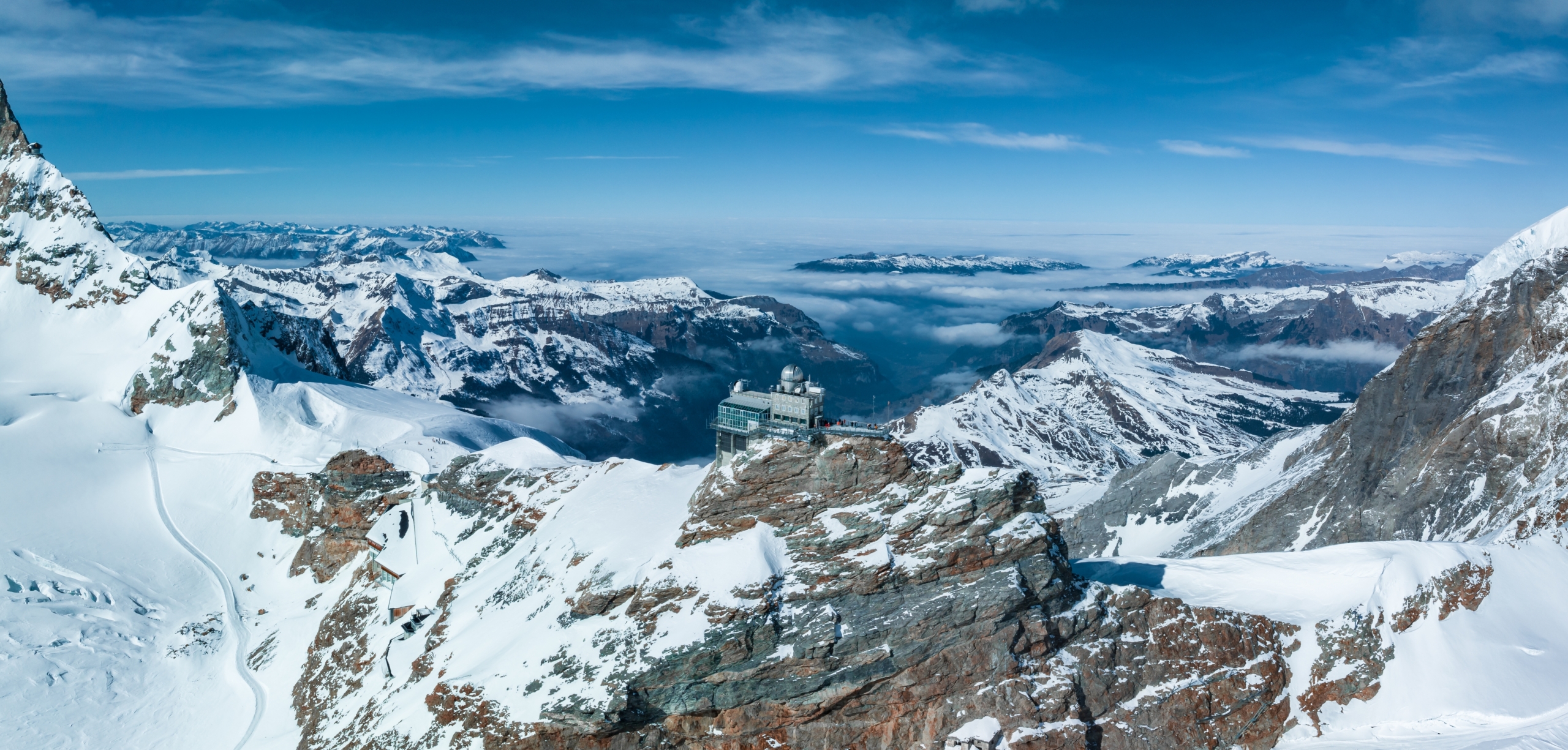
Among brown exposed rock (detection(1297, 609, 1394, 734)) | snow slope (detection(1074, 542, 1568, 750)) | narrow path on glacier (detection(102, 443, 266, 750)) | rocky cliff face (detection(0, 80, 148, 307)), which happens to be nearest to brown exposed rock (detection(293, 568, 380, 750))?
narrow path on glacier (detection(102, 443, 266, 750))

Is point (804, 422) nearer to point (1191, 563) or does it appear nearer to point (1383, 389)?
point (1191, 563)

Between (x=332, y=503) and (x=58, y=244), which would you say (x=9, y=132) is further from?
(x=332, y=503)

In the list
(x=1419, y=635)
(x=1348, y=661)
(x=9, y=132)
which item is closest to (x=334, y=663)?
(x=1348, y=661)

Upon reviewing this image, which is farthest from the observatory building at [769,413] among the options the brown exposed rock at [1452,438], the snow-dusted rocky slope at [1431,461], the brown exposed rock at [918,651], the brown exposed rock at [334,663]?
the brown exposed rock at [1452,438]

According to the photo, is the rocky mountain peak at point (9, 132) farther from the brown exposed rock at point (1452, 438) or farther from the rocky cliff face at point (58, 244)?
the brown exposed rock at point (1452, 438)

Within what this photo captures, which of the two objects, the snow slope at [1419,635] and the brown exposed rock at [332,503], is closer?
the snow slope at [1419,635]

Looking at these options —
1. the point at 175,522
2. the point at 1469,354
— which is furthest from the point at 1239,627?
the point at 175,522
